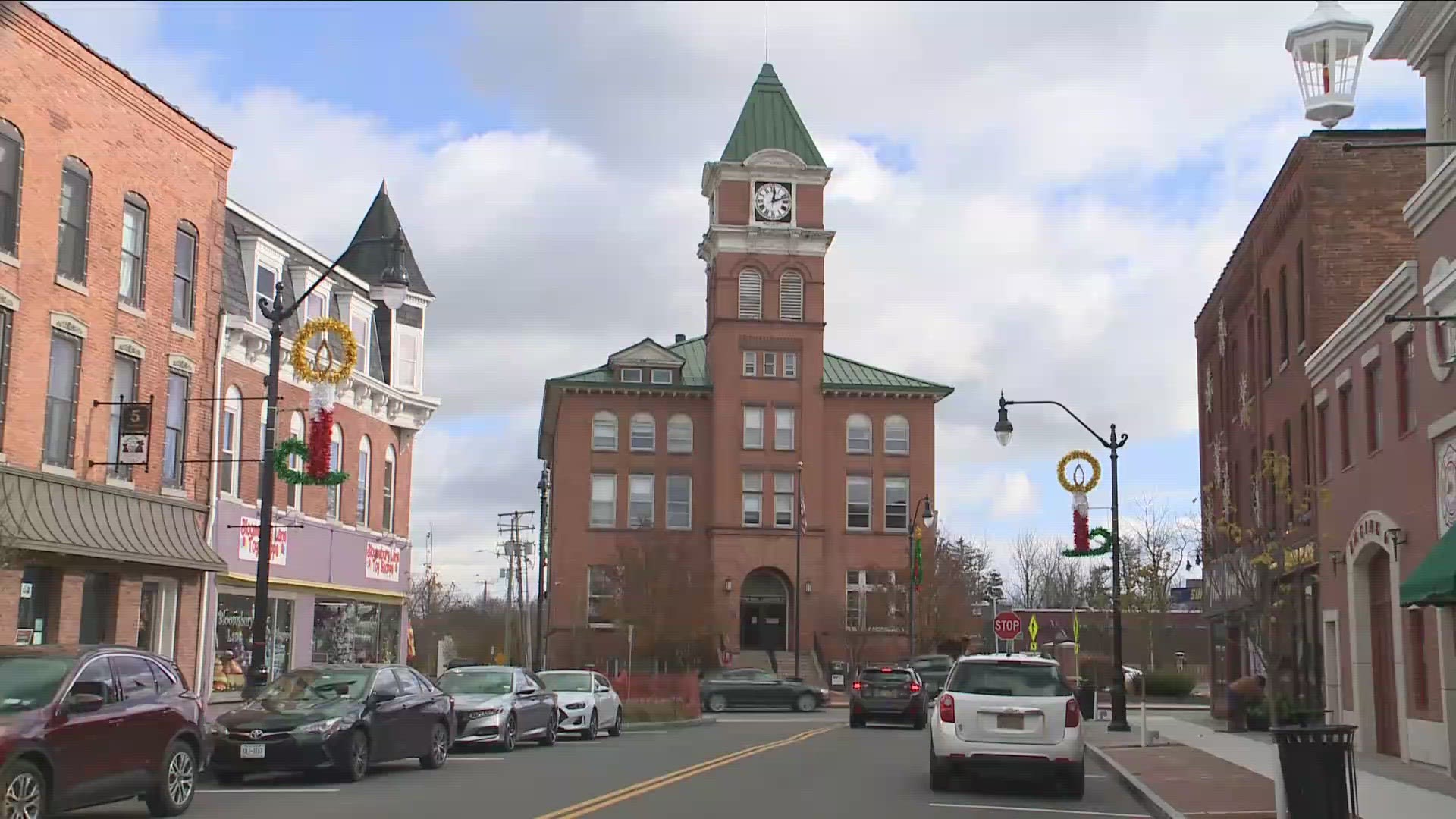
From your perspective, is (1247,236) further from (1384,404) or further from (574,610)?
(574,610)

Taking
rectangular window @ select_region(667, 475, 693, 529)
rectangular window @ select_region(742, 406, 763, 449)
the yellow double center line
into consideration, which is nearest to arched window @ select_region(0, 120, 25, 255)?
the yellow double center line

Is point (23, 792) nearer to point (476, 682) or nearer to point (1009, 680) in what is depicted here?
point (1009, 680)

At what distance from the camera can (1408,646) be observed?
2391 centimetres

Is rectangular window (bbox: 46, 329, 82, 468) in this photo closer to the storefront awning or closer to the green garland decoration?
the storefront awning

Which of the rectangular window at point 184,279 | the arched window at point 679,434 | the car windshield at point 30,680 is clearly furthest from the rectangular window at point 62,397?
the arched window at point 679,434

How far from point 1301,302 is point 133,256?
74.9 ft

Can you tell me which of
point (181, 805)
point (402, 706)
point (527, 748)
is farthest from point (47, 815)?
point (527, 748)

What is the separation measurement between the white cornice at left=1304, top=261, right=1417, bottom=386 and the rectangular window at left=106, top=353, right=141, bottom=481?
69.1 feet

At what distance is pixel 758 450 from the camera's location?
238ft

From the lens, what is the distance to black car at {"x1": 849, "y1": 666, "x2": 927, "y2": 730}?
37.2 m

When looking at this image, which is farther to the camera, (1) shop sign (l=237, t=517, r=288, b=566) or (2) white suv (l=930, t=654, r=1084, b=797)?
(1) shop sign (l=237, t=517, r=288, b=566)

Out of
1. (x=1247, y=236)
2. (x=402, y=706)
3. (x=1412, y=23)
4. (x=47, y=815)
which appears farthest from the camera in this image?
(x=1247, y=236)

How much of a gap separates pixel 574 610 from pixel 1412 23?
54.3 meters

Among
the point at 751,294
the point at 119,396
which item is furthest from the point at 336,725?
the point at 751,294
